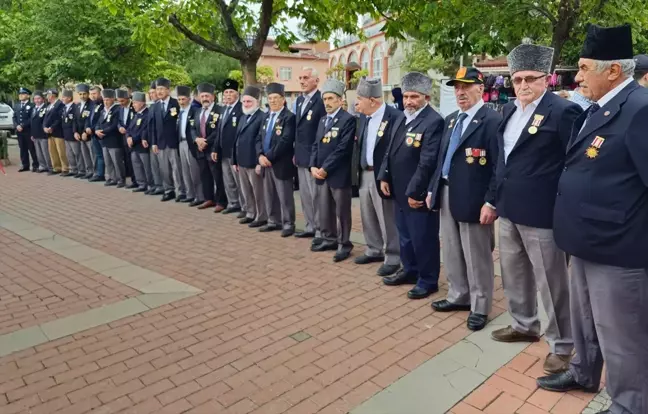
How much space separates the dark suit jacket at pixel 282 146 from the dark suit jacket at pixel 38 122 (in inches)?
333

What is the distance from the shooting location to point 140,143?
10.7m

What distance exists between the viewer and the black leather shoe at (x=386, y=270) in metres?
5.64

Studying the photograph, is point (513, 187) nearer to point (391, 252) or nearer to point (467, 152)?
point (467, 152)

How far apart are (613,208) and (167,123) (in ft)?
27.9

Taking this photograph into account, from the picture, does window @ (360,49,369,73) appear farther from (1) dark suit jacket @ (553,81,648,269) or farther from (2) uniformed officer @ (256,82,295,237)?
(1) dark suit jacket @ (553,81,648,269)

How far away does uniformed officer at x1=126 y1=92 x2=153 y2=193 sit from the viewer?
34.4ft

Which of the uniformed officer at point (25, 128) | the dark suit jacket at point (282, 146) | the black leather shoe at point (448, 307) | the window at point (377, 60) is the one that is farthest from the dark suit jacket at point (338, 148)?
the window at point (377, 60)

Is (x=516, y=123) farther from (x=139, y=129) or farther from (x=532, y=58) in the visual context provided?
(x=139, y=129)

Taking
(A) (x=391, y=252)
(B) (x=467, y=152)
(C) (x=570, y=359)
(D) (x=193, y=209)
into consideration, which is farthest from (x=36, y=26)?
(C) (x=570, y=359)

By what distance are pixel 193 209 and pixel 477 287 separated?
6.08 m

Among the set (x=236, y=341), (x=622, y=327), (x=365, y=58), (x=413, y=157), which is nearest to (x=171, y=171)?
(x=413, y=157)

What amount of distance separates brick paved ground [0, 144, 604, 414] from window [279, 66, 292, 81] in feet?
177

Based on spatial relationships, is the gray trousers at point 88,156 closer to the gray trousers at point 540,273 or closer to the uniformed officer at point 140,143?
the uniformed officer at point 140,143

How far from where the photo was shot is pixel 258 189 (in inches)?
311
